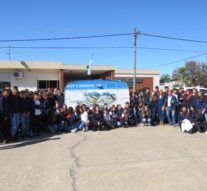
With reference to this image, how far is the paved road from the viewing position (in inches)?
252

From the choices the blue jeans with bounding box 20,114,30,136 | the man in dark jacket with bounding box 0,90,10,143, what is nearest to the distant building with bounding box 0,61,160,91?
the blue jeans with bounding box 20,114,30,136

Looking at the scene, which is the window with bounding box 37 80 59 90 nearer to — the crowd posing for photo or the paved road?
the crowd posing for photo

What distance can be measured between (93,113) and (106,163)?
705 centimetres

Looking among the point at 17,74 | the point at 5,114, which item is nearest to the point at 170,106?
the point at 5,114

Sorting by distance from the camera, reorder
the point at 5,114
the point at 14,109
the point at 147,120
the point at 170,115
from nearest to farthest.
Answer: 1. the point at 5,114
2. the point at 14,109
3. the point at 170,115
4. the point at 147,120

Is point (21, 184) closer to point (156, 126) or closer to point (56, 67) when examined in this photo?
point (156, 126)

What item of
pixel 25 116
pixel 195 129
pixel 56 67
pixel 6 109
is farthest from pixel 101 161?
pixel 56 67

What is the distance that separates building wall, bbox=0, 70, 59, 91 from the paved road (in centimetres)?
2603

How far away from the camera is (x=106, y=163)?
8.10m

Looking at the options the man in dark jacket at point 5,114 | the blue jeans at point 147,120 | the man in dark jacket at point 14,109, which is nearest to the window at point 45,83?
the blue jeans at point 147,120

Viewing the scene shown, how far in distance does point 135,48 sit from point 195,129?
17067 millimetres

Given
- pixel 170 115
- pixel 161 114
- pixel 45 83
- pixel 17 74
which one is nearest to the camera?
pixel 170 115

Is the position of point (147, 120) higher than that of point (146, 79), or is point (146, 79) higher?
point (146, 79)

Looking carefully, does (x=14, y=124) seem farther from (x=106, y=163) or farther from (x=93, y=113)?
(x=106, y=163)
